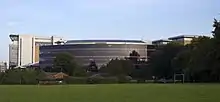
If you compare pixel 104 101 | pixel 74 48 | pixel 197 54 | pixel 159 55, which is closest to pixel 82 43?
pixel 74 48

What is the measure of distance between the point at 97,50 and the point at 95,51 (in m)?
0.83

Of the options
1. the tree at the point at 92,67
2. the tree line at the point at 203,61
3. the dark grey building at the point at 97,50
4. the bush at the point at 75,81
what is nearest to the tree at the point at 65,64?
the tree at the point at 92,67

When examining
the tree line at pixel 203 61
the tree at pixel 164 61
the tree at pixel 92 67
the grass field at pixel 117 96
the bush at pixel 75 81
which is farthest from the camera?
the tree at pixel 92 67

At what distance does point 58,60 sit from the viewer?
444ft

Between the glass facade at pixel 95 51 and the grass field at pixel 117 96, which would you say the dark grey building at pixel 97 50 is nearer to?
the glass facade at pixel 95 51

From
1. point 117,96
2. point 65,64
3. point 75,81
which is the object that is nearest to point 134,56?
point 65,64

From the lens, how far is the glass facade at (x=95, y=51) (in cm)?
15838

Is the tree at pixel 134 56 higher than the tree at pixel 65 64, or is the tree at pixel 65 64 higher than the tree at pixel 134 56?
the tree at pixel 134 56

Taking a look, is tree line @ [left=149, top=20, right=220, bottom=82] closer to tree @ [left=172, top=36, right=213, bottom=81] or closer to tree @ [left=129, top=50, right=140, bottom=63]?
tree @ [left=172, top=36, right=213, bottom=81]

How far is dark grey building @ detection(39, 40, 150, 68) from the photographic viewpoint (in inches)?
6235

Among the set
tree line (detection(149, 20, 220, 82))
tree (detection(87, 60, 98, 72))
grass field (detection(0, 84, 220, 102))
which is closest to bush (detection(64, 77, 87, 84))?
tree line (detection(149, 20, 220, 82))

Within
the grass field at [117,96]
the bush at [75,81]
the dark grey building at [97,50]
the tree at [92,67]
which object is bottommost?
the bush at [75,81]

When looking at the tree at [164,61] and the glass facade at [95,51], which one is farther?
the glass facade at [95,51]

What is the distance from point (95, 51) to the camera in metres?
159
